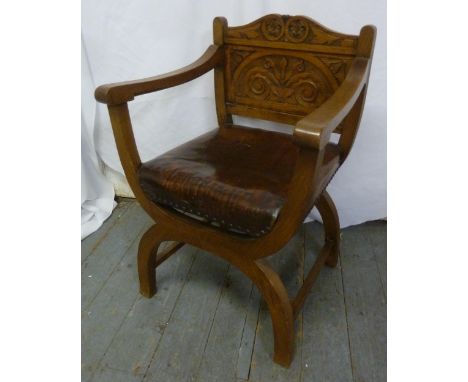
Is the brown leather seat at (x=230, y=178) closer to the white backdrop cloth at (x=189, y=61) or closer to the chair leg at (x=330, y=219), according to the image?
the chair leg at (x=330, y=219)

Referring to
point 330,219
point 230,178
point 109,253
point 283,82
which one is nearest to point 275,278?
point 230,178

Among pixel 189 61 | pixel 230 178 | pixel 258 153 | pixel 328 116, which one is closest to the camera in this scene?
pixel 328 116

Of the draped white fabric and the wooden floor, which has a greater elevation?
the draped white fabric

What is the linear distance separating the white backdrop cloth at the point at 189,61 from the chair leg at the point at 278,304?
1.99 feet

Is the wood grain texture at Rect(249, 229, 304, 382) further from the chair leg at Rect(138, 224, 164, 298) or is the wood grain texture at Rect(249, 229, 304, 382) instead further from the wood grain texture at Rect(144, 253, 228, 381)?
the chair leg at Rect(138, 224, 164, 298)

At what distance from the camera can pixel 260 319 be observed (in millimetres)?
993

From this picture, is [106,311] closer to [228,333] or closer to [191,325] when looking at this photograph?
[191,325]

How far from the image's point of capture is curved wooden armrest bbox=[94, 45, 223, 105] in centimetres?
73

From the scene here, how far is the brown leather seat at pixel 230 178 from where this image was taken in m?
0.70

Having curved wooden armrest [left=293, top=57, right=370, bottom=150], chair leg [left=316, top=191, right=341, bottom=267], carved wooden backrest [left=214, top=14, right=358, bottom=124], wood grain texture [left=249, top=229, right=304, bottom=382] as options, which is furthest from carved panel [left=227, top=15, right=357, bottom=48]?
wood grain texture [left=249, top=229, right=304, bottom=382]

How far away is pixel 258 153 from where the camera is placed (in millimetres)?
876

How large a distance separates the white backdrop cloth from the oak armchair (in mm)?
177

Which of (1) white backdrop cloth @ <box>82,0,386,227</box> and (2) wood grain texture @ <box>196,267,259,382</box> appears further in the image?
(1) white backdrop cloth @ <box>82,0,386,227</box>

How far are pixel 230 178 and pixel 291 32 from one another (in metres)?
0.43
